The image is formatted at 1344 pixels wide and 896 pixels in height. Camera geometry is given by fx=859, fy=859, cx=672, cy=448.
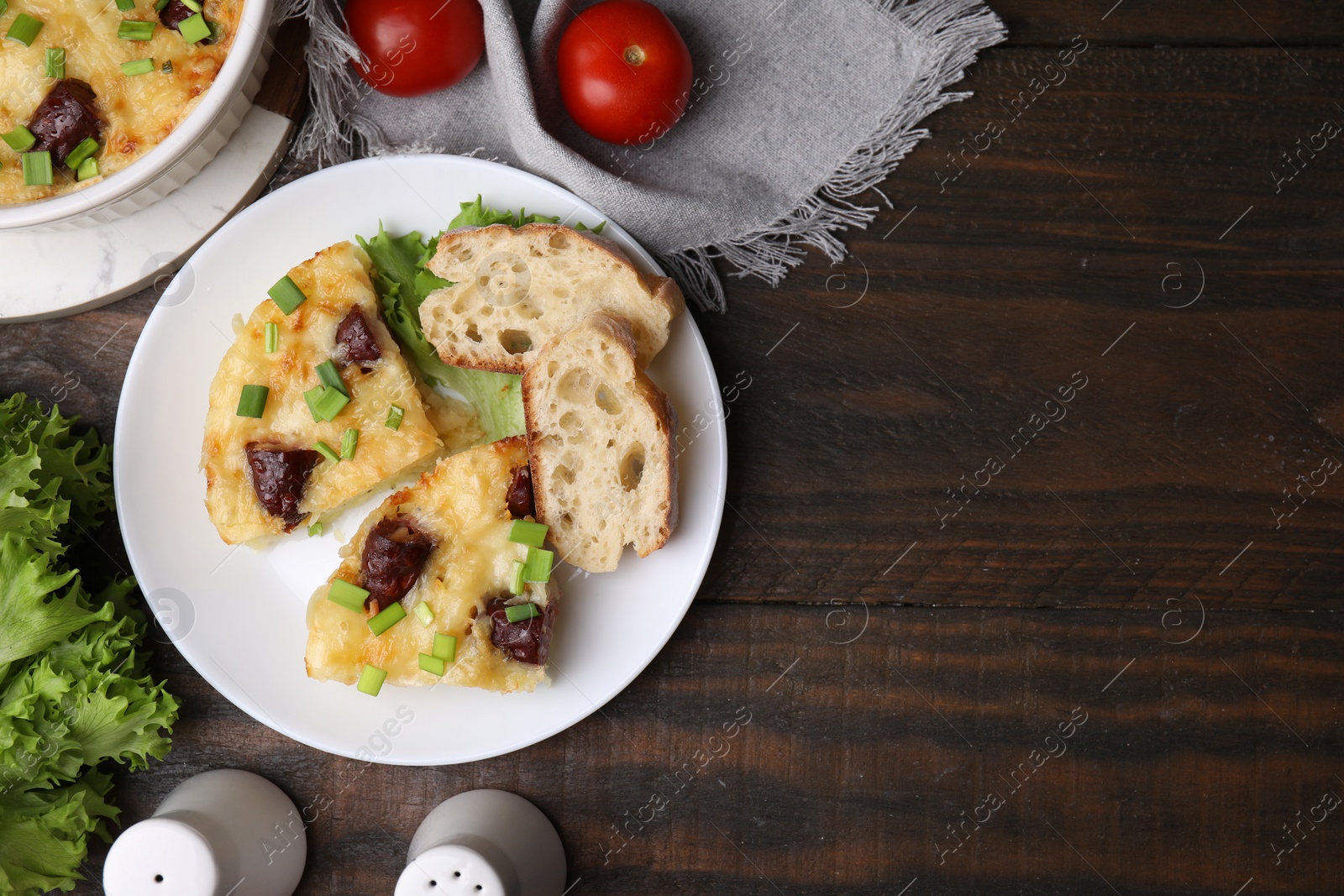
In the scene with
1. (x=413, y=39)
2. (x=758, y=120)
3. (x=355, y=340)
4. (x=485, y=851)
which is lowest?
A: (x=485, y=851)

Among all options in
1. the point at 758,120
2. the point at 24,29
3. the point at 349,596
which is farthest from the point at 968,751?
the point at 24,29

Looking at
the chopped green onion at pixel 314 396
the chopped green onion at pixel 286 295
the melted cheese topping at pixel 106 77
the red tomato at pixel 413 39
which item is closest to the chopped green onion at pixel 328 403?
the chopped green onion at pixel 314 396

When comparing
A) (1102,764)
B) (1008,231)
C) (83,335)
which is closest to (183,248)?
(83,335)

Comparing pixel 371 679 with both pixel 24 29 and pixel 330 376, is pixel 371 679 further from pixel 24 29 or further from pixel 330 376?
pixel 24 29

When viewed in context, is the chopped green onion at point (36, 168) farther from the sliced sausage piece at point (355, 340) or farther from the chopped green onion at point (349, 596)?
the chopped green onion at point (349, 596)

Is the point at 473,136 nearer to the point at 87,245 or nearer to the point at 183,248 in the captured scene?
the point at 183,248

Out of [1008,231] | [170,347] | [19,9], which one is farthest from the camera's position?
[1008,231]
